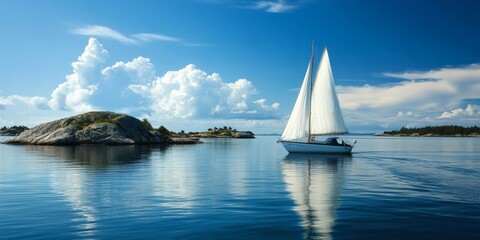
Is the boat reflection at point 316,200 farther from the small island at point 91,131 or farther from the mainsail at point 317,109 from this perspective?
the small island at point 91,131

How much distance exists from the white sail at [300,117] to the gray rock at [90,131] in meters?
53.5

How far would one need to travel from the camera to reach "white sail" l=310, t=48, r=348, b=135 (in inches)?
2950

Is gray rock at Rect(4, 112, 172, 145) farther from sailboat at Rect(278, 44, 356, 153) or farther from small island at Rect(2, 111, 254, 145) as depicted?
sailboat at Rect(278, 44, 356, 153)

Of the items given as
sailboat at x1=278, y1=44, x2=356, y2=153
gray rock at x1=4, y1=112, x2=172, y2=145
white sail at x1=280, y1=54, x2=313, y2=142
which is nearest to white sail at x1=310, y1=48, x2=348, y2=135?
sailboat at x1=278, y1=44, x2=356, y2=153

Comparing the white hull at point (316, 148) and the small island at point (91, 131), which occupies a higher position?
the small island at point (91, 131)

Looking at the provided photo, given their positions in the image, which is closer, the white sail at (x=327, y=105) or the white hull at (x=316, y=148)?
the white hull at (x=316, y=148)

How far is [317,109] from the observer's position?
76.3 metres

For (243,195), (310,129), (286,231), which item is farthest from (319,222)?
(310,129)

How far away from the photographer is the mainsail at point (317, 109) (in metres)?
75.1

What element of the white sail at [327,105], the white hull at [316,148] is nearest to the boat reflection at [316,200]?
the white hull at [316,148]

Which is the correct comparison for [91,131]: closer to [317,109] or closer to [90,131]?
[90,131]

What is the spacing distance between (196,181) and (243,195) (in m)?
8.26

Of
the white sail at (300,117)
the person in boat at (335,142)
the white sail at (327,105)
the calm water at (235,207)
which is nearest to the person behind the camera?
the calm water at (235,207)

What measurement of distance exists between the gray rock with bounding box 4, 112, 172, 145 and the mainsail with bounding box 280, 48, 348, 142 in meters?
54.8
